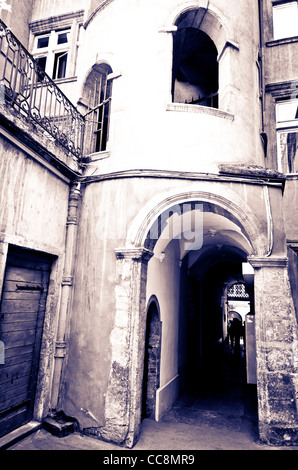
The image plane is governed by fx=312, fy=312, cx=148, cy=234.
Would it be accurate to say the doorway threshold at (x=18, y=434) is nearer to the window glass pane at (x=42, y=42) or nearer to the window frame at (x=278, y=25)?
the window glass pane at (x=42, y=42)

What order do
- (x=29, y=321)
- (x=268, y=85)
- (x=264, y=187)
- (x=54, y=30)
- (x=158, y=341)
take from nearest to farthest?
1. (x=29, y=321)
2. (x=264, y=187)
3. (x=158, y=341)
4. (x=268, y=85)
5. (x=54, y=30)

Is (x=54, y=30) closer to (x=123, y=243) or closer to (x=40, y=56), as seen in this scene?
(x=40, y=56)

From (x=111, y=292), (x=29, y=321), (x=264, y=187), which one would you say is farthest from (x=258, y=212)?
(x=29, y=321)

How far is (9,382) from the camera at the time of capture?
4.65 metres

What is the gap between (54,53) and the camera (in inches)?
375

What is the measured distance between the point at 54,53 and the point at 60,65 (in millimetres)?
477

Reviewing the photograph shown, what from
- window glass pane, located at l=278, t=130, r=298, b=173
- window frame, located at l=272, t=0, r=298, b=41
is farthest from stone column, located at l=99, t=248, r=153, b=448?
window frame, located at l=272, t=0, r=298, b=41

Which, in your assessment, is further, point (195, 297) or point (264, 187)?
point (195, 297)

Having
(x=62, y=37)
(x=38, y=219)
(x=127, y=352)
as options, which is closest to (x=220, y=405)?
(x=127, y=352)

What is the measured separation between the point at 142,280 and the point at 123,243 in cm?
72

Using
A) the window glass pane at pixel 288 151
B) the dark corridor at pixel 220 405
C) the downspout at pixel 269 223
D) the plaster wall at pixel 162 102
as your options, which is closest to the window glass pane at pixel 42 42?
the plaster wall at pixel 162 102

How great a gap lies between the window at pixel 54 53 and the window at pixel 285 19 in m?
6.21

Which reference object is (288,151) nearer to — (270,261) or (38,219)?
(270,261)
